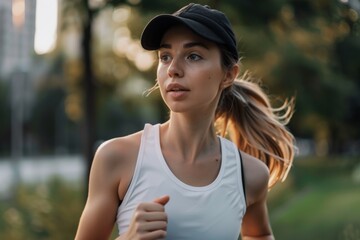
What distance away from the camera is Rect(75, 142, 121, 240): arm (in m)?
2.51

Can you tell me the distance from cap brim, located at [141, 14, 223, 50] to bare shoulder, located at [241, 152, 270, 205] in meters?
0.52

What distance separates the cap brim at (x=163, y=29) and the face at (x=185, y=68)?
21mm

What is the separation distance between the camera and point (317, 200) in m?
15.0

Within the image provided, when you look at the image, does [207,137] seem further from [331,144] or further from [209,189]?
[331,144]

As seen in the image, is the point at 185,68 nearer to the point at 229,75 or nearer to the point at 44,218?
the point at 229,75

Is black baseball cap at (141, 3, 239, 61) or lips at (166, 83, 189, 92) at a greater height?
black baseball cap at (141, 3, 239, 61)

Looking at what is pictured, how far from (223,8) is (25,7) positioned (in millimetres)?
3473

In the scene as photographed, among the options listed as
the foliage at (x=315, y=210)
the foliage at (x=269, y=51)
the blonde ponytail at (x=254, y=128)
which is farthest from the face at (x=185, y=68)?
the foliage at (x=269, y=51)

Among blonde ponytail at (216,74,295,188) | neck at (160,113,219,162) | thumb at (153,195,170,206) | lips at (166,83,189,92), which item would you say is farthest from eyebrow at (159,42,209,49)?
blonde ponytail at (216,74,295,188)

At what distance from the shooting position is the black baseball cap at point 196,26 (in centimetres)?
248

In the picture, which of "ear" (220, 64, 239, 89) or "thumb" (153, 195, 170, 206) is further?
"ear" (220, 64, 239, 89)

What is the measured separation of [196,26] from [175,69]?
0.47 feet

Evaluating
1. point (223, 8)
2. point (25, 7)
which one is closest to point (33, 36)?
point (25, 7)

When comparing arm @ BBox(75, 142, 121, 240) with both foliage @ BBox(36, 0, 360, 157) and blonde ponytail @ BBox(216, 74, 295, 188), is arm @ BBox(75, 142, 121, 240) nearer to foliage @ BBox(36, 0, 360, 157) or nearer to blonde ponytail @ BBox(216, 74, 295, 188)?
blonde ponytail @ BBox(216, 74, 295, 188)
